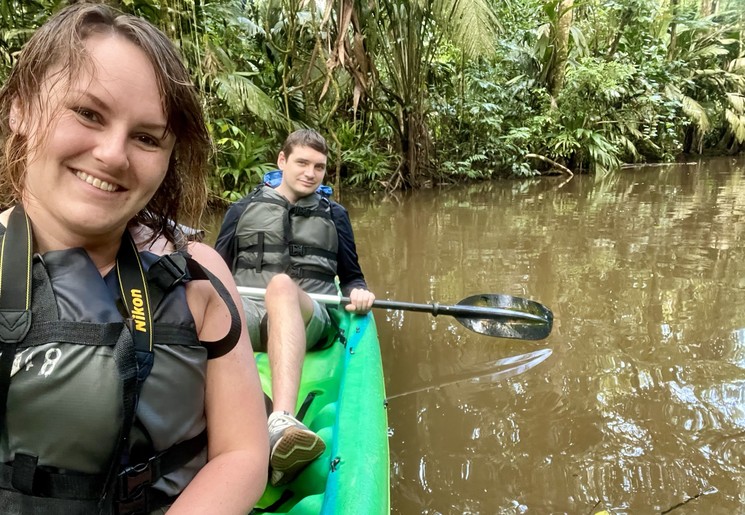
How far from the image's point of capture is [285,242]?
8.42 ft

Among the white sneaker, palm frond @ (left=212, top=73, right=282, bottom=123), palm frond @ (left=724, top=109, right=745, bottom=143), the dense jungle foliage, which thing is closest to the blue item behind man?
the white sneaker

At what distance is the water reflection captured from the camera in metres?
1.91

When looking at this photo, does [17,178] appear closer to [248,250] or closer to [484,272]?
[248,250]

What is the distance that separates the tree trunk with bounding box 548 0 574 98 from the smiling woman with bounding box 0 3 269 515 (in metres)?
11.6

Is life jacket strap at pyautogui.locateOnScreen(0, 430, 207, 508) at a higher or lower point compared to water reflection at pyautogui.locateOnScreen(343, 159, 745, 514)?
higher

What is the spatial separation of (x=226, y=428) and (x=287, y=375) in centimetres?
93

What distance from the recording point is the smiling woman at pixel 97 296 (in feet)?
2.30

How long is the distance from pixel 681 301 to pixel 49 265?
3843 mm

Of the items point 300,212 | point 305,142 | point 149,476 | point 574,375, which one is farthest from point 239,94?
point 149,476

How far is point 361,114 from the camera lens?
10.2 meters

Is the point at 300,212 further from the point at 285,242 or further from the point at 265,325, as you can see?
the point at 265,325

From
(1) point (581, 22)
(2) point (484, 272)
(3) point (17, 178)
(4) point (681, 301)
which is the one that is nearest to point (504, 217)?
(2) point (484, 272)

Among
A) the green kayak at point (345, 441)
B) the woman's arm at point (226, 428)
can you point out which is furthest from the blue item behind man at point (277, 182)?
the woman's arm at point (226, 428)

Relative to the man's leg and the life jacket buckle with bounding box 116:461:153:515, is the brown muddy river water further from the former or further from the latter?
the life jacket buckle with bounding box 116:461:153:515
